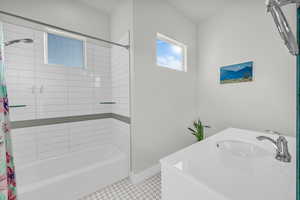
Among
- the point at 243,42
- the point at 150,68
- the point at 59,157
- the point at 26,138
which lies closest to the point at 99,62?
A: the point at 150,68

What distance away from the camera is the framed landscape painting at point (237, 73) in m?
1.85

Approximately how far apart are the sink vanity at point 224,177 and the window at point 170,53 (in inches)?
62.6

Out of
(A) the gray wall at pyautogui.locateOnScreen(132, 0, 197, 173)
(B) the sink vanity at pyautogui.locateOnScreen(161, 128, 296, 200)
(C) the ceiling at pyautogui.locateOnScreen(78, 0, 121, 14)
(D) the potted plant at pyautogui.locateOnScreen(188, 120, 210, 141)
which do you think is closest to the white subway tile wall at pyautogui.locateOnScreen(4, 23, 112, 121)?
(C) the ceiling at pyautogui.locateOnScreen(78, 0, 121, 14)

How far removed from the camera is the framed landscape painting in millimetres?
1847

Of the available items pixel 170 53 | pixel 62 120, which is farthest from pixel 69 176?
pixel 170 53

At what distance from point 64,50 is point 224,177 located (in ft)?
8.58

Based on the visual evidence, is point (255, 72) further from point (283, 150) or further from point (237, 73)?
point (283, 150)

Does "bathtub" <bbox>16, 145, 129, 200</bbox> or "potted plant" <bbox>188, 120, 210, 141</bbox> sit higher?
"potted plant" <bbox>188, 120, 210, 141</bbox>

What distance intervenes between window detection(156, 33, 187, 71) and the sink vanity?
1590 millimetres

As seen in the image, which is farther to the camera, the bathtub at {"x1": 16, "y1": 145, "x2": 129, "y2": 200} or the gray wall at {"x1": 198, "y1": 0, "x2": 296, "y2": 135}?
the gray wall at {"x1": 198, "y1": 0, "x2": 296, "y2": 135}

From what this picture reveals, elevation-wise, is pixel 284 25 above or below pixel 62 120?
above

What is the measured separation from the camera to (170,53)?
2.29 m

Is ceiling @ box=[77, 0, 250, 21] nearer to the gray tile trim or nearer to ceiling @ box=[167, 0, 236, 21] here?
ceiling @ box=[167, 0, 236, 21]

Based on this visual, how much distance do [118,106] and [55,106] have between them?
949mm
